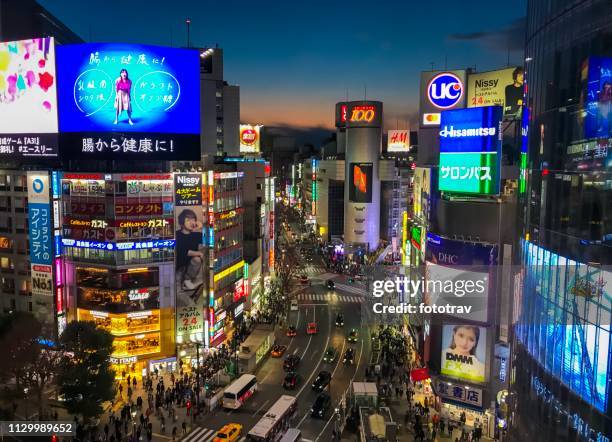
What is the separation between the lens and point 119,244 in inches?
1253

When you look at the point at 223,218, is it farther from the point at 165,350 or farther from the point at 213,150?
the point at 213,150

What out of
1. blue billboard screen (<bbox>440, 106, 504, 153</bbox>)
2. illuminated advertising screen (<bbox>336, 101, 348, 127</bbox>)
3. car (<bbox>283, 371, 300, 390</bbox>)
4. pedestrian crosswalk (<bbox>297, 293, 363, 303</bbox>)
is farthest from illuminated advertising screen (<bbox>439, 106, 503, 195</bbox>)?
illuminated advertising screen (<bbox>336, 101, 348, 127</bbox>)

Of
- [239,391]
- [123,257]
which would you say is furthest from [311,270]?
[239,391]

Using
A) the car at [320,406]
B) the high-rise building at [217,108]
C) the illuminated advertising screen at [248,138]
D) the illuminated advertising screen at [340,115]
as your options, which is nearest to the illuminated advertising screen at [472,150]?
the car at [320,406]

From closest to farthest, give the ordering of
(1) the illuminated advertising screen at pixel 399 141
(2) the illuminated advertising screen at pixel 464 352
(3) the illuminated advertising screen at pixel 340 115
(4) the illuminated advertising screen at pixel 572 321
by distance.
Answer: (4) the illuminated advertising screen at pixel 572 321
(2) the illuminated advertising screen at pixel 464 352
(3) the illuminated advertising screen at pixel 340 115
(1) the illuminated advertising screen at pixel 399 141

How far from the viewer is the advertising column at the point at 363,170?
239 feet

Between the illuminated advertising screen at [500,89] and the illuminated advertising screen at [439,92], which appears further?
the illuminated advertising screen at [439,92]

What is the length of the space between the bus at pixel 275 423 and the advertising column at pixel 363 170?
49.3m

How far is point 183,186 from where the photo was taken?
33.7 meters

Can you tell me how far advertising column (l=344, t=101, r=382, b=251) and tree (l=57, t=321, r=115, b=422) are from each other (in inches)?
2014

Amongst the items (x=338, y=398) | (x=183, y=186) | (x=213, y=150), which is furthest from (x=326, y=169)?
(x=338, y=398)

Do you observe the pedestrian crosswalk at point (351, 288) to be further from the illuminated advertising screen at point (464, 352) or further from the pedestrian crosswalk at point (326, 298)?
the illuminated advertising screen at point (464, 352)

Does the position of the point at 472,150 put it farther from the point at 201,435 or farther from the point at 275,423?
the point at 201,435

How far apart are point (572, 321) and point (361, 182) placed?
61.0 m
